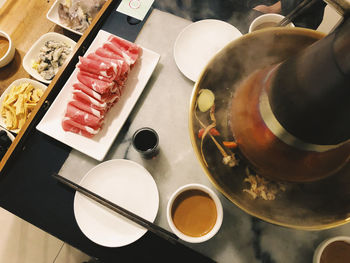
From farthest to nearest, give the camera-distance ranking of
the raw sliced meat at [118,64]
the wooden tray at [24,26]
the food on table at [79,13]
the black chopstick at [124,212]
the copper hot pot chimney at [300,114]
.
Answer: the food on table at [79,13], the wooden tray at [24,26], the raw sliced meat at [118,64], the black chopstick at [124,212], the copper hot pot chimney at [300,114]

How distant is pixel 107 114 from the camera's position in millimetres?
1409

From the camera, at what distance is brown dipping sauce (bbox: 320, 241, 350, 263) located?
1.10 m

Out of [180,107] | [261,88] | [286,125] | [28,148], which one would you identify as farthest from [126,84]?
[286,125]

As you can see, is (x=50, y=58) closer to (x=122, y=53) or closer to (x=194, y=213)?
(x=122, y=53)

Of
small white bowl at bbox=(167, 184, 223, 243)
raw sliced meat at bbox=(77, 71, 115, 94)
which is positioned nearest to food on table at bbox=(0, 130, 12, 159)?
raw sliced meat at bbox=(77, 71, 115, 94)

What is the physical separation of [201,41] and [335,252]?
1.25m

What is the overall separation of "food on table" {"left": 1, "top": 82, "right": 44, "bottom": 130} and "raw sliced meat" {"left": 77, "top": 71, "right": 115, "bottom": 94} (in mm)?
633

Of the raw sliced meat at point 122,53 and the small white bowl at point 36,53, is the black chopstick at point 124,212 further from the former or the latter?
the small white bowl at point 36,53

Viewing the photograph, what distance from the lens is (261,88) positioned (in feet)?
2.34

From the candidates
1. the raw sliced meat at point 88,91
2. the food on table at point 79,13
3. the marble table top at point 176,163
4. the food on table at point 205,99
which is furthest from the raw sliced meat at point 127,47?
the food on table at point 205,99

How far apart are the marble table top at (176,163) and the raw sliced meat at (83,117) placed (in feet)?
0.49

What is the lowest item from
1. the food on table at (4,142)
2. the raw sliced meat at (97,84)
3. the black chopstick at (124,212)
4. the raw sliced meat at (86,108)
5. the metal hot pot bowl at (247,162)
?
the food on table at (4,142)

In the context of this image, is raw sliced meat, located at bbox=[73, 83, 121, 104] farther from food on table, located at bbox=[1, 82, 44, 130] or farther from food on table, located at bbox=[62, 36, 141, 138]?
food on table, located at bbox=[1, 82, 44, 130]

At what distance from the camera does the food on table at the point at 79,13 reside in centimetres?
188
